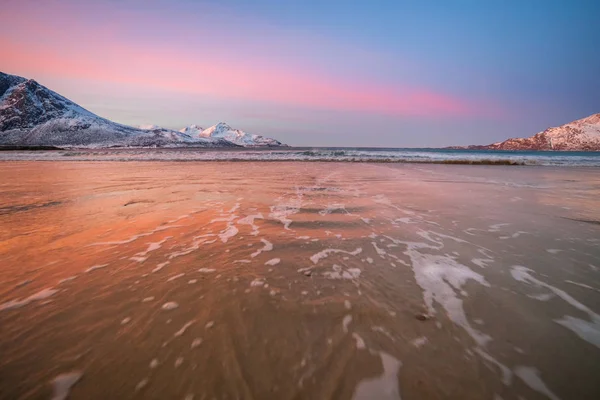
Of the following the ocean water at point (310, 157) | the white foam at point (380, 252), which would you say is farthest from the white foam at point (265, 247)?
the ocean water at point (310, 157)

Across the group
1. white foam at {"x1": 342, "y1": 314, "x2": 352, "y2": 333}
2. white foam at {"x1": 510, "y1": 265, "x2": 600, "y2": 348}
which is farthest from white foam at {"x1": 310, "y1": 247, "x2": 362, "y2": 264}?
white foam at {"x1": 510, "y1": 265, "x2": 600, "y2": 348}

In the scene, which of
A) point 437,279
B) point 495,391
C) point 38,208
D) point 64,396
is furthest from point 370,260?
point 38,208

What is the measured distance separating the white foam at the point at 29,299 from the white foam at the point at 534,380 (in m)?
4.10

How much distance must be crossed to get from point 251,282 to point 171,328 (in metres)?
0.92

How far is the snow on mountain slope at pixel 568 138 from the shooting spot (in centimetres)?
11506

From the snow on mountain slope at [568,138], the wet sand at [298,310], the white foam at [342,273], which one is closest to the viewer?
the wet sand at [298,310]

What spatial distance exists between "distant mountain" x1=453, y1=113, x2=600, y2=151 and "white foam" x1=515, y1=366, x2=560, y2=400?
160623mm

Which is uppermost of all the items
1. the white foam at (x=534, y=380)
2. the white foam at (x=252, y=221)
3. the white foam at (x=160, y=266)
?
the white foam at (x=534, y=380)

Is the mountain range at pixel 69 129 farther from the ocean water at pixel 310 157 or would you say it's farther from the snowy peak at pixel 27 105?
the ocean water at pixel 310 157

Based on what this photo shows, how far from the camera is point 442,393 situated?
161 cm

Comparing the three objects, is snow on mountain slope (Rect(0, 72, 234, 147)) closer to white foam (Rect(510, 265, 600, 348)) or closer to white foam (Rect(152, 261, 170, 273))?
white foam (Rect(152, 261, 170, 273))

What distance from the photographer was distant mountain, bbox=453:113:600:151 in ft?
378

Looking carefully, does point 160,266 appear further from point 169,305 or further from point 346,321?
point 346,321

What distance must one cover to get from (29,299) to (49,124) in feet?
496
